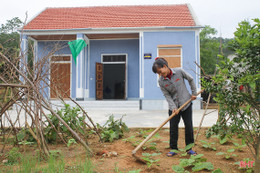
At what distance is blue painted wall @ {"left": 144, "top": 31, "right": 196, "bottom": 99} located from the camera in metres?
10.5

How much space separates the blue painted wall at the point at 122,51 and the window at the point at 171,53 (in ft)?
7.78

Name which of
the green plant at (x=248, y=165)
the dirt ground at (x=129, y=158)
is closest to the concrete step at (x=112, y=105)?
the dirt ground at (x=129, y=158)

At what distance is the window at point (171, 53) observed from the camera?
34.6 feet

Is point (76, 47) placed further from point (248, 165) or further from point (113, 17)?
point (248, 165)

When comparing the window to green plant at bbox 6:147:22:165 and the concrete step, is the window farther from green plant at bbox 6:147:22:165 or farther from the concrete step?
green plant at bbox 6:147:22:165

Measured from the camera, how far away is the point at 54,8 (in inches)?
558

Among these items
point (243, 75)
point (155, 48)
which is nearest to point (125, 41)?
point (155, 48)

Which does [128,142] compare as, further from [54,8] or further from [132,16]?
[54,8]

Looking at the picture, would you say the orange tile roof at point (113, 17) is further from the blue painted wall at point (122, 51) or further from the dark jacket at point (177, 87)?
the dark jacket at point (177, 87)

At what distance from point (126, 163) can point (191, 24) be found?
9925 millimetres

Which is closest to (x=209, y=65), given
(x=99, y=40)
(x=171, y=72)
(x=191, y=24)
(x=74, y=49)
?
(x=191, y=24)

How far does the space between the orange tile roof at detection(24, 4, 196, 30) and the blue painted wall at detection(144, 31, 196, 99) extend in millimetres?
661

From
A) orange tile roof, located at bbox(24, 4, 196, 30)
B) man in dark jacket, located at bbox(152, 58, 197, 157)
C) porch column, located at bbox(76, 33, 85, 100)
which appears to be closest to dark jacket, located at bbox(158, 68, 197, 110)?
man in dark jacket, located at bbox(152, 58, 197, 157)

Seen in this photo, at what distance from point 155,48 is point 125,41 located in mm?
2761
